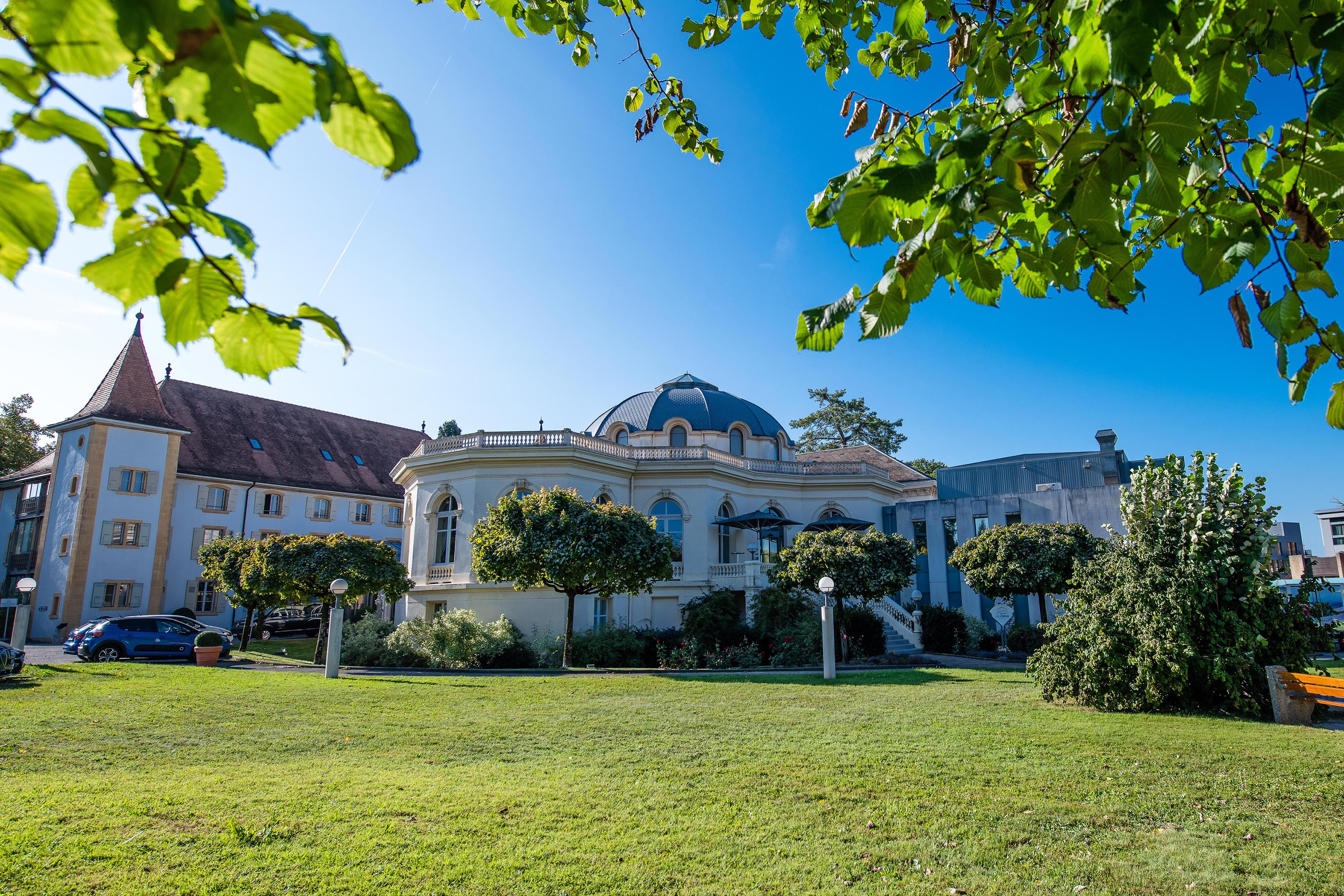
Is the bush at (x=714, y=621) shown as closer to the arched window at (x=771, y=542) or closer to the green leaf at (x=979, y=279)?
the arched window at (x=771, y=542)

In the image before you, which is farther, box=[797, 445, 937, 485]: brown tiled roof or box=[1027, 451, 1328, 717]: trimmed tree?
box=[797, 445, 937, 485]: brown tiled roof

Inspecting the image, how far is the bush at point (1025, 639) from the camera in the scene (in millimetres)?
23297

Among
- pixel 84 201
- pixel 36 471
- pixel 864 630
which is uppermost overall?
pixel 36 471

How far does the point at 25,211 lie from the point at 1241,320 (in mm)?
3379

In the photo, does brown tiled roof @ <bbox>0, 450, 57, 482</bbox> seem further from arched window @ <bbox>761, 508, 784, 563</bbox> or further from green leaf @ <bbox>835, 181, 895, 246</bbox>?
green leaf @ <bbox>835, 181, 895, 246</bbox>

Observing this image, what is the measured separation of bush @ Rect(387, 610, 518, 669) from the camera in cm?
2081

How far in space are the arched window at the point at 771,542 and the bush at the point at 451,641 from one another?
1272 centimetres

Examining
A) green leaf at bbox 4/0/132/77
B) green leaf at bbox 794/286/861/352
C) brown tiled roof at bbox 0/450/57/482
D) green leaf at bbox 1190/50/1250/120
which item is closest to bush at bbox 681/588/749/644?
green leaf at bbox 794/286/861/352

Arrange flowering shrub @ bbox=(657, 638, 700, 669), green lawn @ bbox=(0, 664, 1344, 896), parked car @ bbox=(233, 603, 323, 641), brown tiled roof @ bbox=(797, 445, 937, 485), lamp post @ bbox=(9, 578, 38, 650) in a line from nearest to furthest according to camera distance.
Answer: green lawn @ bbox=(0, 664, 1344, 896) → lamp post @ bbox=(9, 578, 38, 650) → flowering shrub @ bbox=(657, 638, 700, 669) → parked car @ bbox=(233, 603, 323, 641) → brown tiled roof @ bbox=(797, 445, 937, 485)

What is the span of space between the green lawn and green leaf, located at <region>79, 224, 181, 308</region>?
3.76 m

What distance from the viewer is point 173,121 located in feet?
5.29

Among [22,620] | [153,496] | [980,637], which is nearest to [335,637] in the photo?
[22,620]

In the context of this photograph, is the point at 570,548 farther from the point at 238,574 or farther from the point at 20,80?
the point at 20,80

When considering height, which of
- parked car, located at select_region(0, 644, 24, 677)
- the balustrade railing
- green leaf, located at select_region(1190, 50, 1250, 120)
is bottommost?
parked car, located at select_region(0, 644, 24, 677)
